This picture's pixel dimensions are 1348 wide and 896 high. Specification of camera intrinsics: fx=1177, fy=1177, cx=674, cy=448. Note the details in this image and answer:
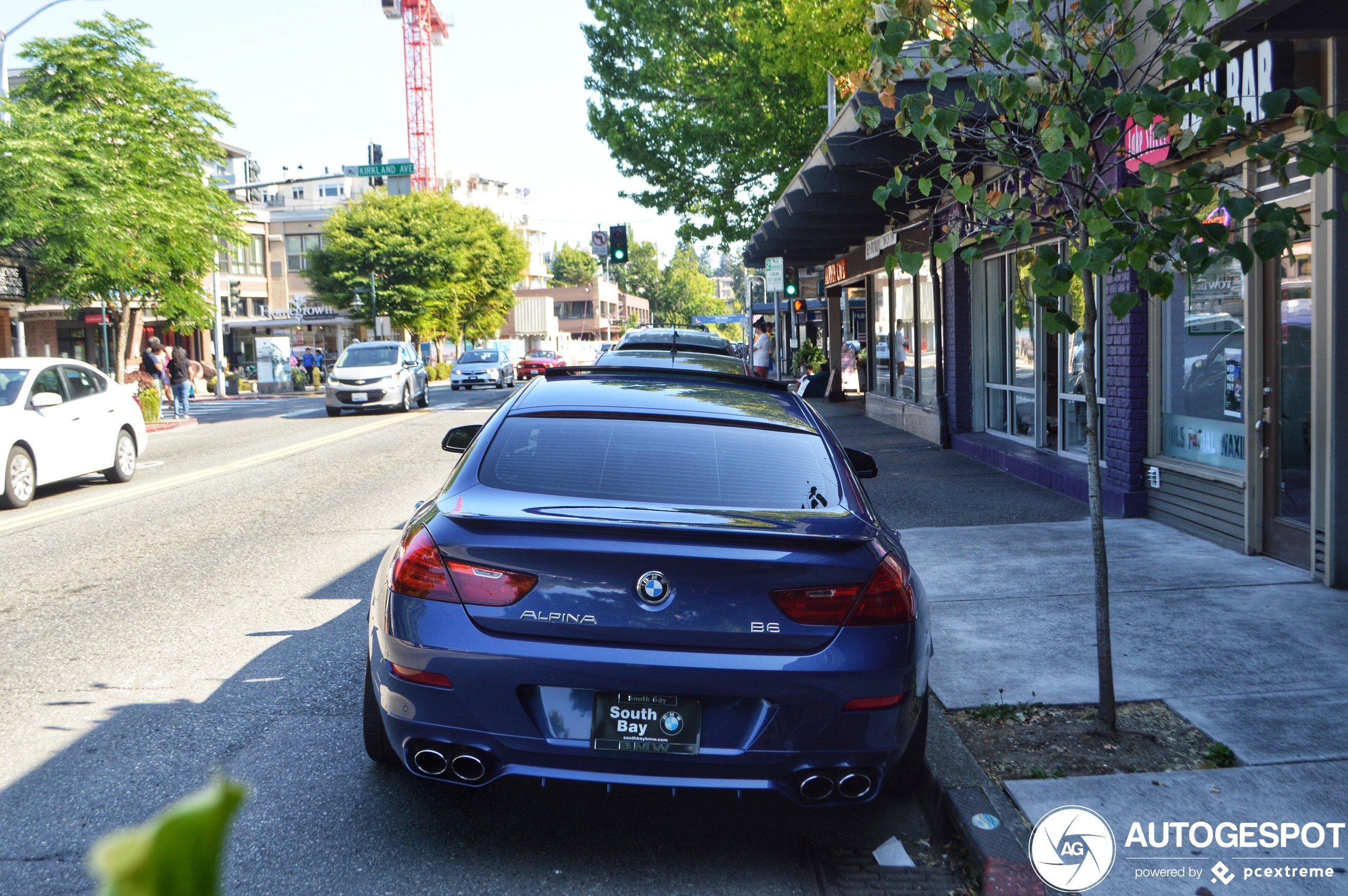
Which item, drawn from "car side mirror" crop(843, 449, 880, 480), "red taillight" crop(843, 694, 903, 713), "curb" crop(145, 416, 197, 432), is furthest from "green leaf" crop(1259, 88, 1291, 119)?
"curb" crop(145, 416, 197, 432)

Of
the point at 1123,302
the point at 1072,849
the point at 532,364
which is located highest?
the point at 1123,302

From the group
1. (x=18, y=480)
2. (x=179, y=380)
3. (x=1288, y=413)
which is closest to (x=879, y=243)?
(x=1288, y=413)

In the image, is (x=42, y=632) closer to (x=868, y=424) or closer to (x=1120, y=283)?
(x=1120, y=283)

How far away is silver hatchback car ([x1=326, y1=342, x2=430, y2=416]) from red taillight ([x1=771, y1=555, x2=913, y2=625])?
24.2 metres

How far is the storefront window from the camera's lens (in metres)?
8.24

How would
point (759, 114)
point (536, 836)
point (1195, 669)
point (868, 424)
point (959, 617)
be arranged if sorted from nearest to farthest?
point (536, 836)
point (1195, 669)
point (959, 617)
point (868, 424)
point (759, 114)

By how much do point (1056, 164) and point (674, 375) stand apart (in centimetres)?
215

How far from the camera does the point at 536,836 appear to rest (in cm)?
399

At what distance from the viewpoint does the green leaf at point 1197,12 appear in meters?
4.09

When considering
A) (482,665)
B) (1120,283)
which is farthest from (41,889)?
(1120,283)

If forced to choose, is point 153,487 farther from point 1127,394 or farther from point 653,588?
point 653,588

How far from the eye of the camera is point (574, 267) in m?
133

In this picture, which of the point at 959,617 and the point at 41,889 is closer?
the point at 41,889

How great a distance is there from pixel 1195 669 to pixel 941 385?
441 inches
